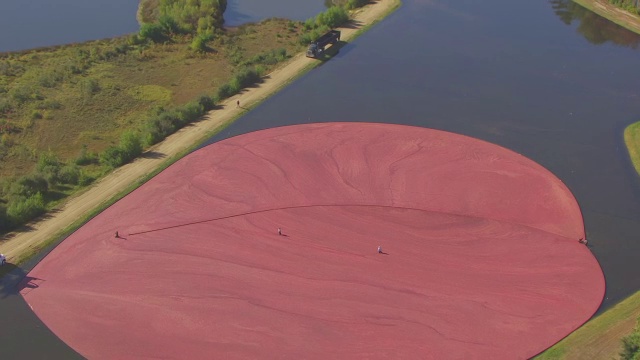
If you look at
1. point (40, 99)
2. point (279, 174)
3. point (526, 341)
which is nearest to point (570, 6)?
point (279, 174)

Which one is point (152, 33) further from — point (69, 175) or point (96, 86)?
point (69, 175)

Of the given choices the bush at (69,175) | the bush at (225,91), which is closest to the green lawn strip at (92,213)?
the bush at (69,175)

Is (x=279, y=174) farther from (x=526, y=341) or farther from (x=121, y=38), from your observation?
(x=121, y=38)

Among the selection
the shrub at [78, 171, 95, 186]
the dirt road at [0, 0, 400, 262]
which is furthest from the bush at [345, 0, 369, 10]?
the shrub at [78, 171, 95, 186]

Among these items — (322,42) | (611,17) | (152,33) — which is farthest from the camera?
(611,17)

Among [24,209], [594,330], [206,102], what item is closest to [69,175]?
[24,209]

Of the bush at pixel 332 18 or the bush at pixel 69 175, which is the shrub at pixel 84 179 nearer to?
the bush at pixel 69 175
